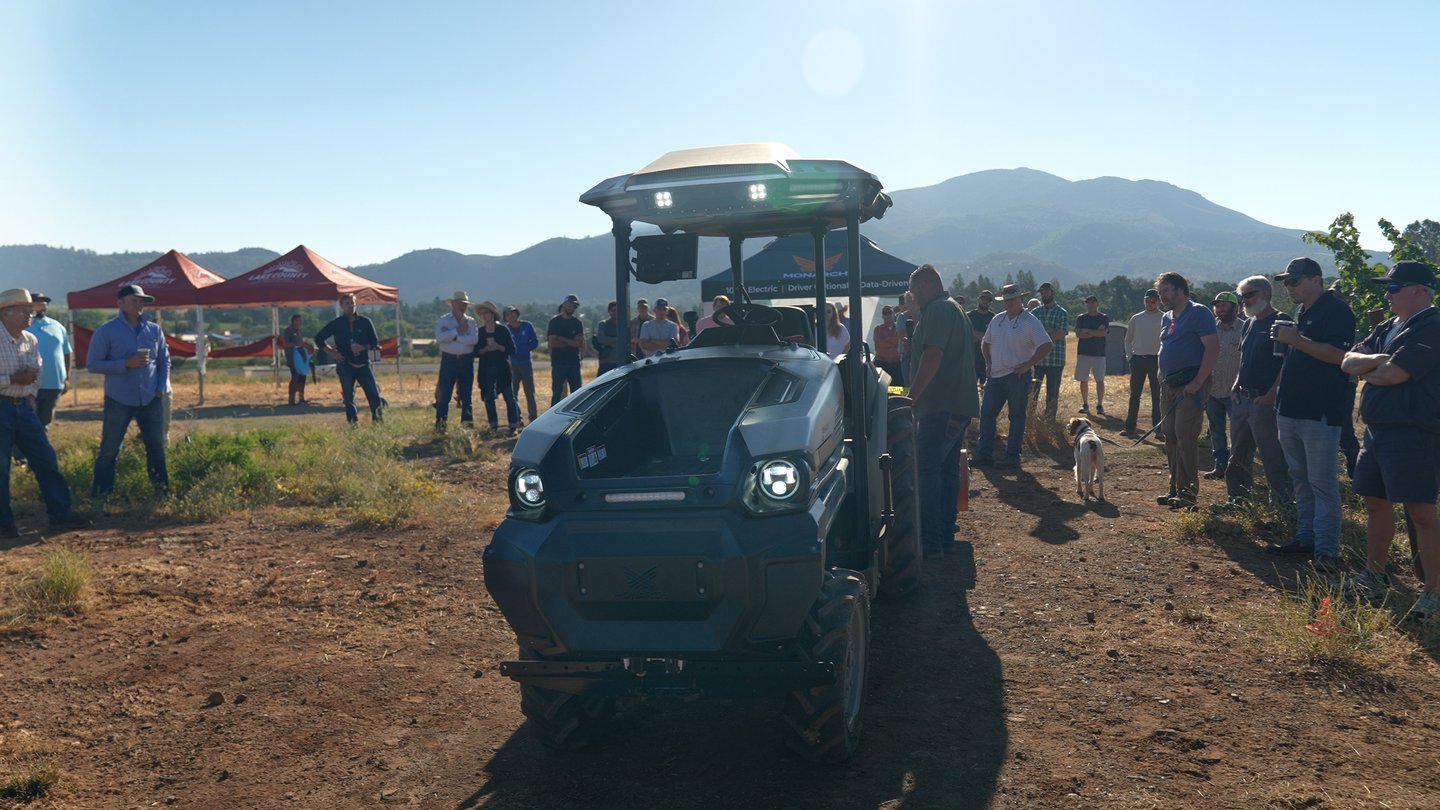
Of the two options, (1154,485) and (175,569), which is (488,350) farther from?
(1154,485)

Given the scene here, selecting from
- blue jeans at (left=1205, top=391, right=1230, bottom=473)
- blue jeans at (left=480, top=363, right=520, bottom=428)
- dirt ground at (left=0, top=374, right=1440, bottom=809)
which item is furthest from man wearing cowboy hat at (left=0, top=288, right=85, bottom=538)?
blue jeans at (left=1205, top=391, right=1230, bottom=473)

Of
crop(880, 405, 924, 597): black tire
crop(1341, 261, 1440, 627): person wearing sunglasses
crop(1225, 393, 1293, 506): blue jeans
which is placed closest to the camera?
crop(1341, 261, 1440, 627): person wearing sunglasses

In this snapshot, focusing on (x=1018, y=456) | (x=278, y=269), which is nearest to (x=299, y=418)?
(x=278, y=269)

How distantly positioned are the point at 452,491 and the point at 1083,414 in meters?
9.93

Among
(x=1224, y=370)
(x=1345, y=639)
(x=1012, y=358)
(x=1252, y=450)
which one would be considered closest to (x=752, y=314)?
(x=1345, y=639)

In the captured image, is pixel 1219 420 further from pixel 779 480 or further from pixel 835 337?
pixel 779 480

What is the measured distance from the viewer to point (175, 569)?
24.7 ft

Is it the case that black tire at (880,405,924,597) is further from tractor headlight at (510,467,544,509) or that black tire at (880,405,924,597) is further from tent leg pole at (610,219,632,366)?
tractor headlight at (510,467,544,509)

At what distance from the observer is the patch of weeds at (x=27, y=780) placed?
398 cm

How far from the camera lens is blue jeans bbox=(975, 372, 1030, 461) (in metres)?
11.0

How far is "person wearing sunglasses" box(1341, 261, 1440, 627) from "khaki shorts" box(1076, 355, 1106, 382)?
1003cm

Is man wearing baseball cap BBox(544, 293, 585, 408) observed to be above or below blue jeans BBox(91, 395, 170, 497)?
above

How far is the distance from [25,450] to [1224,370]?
1070 centimetres

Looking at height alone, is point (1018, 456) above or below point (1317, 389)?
below
